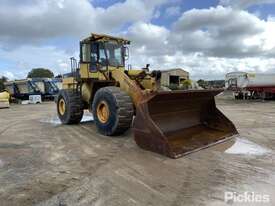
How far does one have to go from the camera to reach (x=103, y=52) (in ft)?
28.3

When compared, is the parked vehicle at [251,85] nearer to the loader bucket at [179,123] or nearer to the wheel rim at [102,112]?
the loader bucket at [179,123]

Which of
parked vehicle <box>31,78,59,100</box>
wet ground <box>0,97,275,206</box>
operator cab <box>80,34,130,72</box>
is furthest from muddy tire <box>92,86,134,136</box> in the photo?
parked vehicle <box>31,78,59,100</box>

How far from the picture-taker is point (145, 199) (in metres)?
3.67

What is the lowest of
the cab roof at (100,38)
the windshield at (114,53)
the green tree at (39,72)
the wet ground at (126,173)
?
the wet ground at (126,173)

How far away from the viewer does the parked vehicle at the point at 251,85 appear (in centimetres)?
2377

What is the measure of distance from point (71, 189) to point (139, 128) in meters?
2.17

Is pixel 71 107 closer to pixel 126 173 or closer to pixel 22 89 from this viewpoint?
pixel 126 173

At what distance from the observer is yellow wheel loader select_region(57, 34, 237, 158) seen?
5.93 meters

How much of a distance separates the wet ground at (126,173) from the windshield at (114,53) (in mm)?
2447

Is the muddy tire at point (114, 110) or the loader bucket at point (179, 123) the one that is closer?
the loader bucket at point (179, 123)

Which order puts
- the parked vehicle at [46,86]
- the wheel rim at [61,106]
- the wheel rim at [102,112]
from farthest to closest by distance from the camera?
1. the parked vehicle at [46,86]
2. the wheel rim at [61,106]
3. the wheel rim at [102,112]

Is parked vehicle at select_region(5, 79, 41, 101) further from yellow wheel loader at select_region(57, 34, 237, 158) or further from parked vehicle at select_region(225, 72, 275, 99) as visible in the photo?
yellow wheel loader at select_region(57, 34, 237, 158)

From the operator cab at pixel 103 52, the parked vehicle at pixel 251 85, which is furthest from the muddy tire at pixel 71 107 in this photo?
the parked vehicle at pixel 251 85

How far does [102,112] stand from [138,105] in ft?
6.32
